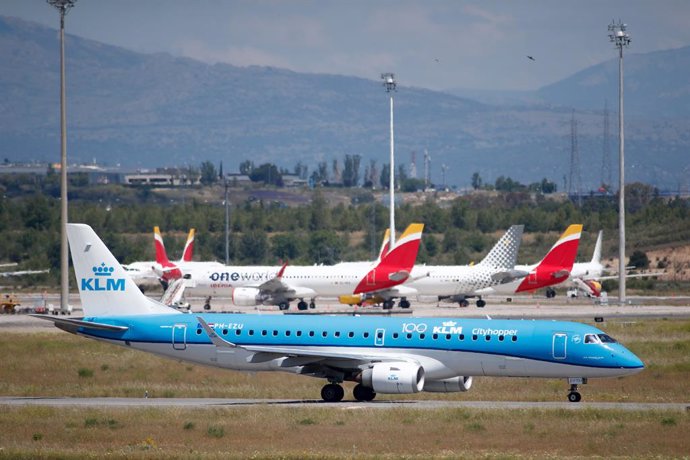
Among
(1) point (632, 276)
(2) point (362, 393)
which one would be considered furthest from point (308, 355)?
(1) point (632, 276)

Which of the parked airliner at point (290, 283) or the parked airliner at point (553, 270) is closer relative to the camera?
the parked airliner at point (553, 270)

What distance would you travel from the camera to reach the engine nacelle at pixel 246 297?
336 feet

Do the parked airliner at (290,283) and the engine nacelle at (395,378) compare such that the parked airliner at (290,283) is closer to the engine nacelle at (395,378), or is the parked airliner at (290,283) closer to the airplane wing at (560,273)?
the airplane wing at (560,273)

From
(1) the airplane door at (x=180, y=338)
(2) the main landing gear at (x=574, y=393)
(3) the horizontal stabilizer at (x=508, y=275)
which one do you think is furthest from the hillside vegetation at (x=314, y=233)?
(2) the main landing gear at (x=574, y=393)

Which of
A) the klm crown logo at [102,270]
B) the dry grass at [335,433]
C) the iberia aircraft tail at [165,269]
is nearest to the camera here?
the dry grass at [335,433]

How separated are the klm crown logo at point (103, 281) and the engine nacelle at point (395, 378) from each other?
1073 centimetres

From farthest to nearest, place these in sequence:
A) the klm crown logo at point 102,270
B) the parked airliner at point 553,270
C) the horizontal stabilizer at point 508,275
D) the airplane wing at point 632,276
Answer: the airplane wing at point 632,276 < the horizontal stabilizer at point 508,275 < the parked airliner at point 553,270 < the klm crown logo at point 102,270

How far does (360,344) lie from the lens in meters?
47.0

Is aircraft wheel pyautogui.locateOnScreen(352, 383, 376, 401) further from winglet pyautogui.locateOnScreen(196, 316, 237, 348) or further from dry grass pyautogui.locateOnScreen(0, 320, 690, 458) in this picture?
winglet pyautogui.locateOnScreen(196, 316, 237, 348)

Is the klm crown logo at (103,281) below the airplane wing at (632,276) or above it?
above

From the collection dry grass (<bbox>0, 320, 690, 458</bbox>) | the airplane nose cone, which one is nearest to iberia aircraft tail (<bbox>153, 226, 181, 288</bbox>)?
dry grass (<bbox>0, 320, 690, 458</bbox>)

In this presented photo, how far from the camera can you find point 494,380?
54812 millimetres

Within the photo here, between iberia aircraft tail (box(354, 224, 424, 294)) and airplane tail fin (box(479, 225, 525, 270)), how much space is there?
750cm

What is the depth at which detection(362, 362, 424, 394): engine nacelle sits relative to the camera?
1763 inches
